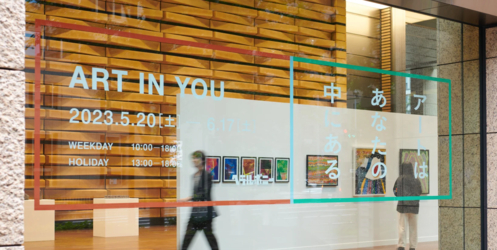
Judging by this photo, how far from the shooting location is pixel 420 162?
5020mm

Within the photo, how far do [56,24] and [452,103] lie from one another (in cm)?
404

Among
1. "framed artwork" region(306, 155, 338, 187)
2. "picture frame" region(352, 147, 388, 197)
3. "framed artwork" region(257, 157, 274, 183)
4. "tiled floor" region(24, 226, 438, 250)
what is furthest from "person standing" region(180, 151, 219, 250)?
"picture frame" region(352, 147, 388, 197)

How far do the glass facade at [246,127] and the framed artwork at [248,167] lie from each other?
0.04ft

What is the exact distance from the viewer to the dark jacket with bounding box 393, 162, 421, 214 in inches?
189

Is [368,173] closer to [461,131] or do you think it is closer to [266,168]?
[266,168]

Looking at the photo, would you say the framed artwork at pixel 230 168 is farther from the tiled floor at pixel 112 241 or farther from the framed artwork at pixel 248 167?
the tiled floor at pixel 112 241

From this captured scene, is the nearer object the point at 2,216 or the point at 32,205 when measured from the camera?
the point at 2,216

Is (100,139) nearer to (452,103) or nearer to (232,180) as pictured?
(232,180)

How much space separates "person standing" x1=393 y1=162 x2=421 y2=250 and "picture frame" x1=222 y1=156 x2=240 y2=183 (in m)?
1.73

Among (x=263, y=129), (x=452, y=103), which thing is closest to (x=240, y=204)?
(x=263, y=129)

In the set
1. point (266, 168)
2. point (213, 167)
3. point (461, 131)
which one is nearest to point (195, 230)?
point (213, 167)

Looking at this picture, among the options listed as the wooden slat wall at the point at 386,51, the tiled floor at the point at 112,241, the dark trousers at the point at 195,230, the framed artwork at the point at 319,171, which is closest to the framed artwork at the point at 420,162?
the wooden slat wall at the point at 386,51

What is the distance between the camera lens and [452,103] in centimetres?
545

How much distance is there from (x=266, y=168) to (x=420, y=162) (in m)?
1.85
